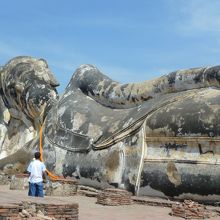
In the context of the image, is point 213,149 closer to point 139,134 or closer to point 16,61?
point 139,134

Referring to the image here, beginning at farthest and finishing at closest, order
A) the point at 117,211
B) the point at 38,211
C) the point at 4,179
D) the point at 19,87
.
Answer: the point at 19,87 → the point at 4,179 → the point at 117,211 → the point at 38,211

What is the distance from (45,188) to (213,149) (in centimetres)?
298

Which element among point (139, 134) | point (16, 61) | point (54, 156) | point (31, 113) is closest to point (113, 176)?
point (139, 134)

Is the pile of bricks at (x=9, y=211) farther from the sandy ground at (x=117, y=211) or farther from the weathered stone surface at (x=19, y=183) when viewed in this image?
the weathered stone surface at (x=19, y=183)

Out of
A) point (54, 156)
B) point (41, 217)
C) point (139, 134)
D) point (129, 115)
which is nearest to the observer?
point (41, 217)

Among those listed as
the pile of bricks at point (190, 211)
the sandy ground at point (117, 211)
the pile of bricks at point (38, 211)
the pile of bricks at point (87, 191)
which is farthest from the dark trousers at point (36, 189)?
the pile of bricks at point (38, 211)

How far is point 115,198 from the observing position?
292 inches

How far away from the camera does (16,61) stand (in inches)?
473

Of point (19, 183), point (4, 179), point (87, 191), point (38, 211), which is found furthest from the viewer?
point (4, 179)

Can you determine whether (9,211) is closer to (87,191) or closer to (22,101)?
(87,191)

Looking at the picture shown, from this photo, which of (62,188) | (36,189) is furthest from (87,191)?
(36,189)

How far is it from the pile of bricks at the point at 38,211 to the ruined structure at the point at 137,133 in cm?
255

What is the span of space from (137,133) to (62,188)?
149 centimetres

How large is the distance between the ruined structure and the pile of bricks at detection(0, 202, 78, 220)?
100 inches
